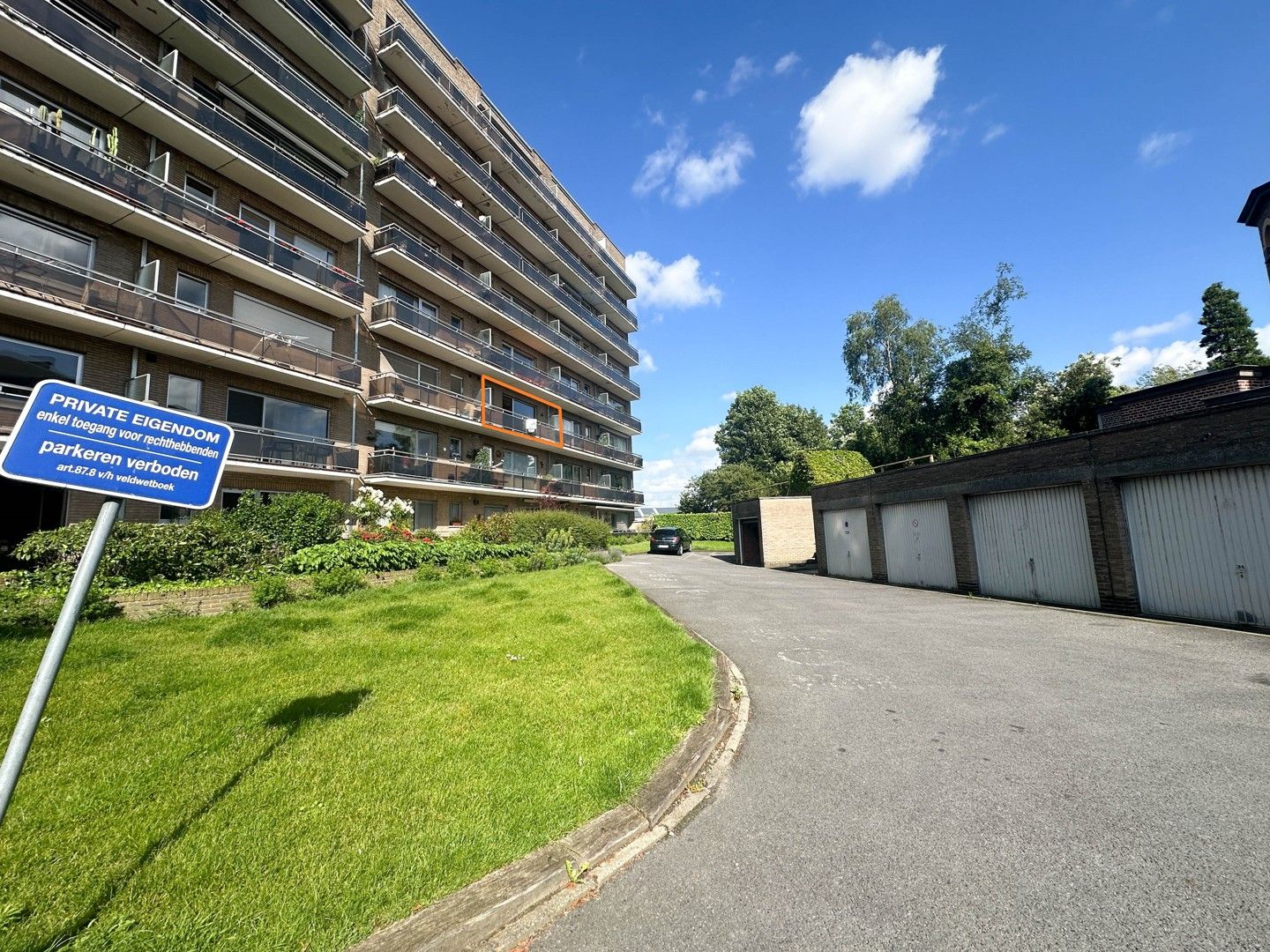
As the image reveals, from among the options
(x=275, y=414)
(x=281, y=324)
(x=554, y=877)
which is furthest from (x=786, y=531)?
(x=554, y=877)

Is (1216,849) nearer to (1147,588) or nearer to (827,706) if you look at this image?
(827,706)

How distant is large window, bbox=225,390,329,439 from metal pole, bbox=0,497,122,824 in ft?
54.7

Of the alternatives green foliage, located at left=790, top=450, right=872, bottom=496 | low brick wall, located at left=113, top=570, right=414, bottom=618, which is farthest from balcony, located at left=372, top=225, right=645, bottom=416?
low brick wall, located at left=113, top=570, right=414, bottom=618

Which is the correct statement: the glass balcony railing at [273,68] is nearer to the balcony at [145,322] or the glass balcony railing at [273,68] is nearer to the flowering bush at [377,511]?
the balcony at [145,322]

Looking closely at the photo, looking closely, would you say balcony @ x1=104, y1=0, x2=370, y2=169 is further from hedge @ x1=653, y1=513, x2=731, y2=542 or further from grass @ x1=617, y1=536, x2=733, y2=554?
hedge @ x1=653, y1=513, x2=731, y2=542

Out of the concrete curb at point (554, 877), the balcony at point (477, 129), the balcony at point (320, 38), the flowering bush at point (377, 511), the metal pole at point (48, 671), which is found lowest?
the concrete curb at point (554, 877)

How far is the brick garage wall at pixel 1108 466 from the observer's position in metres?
8.97

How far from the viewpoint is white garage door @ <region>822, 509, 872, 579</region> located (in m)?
Result: 19.4

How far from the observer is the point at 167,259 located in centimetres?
1460

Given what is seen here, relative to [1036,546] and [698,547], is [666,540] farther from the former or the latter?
[1036,546]

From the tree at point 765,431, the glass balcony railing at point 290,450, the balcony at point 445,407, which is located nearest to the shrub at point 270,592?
the glass balcony railing at point 290,450

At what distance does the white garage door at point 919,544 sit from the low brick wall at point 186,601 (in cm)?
1688

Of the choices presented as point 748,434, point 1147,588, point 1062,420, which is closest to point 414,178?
point 1147,588

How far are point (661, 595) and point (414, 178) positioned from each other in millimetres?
20018
